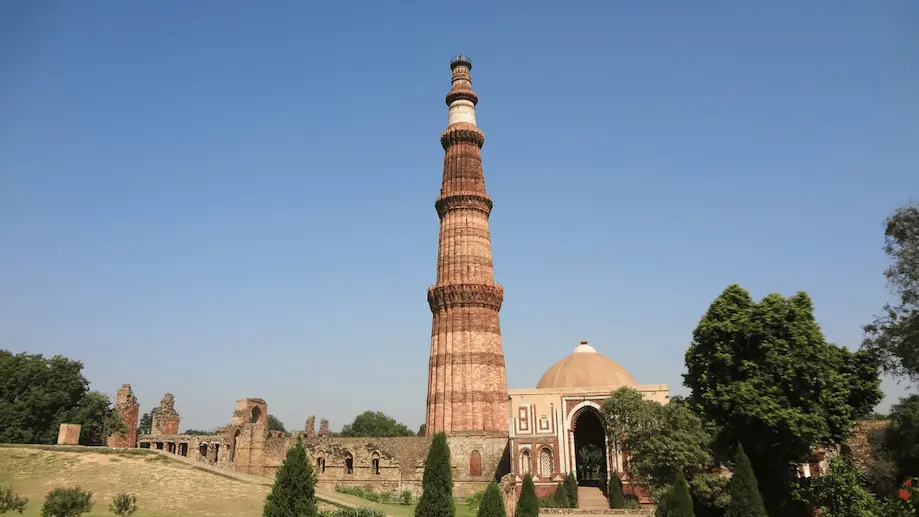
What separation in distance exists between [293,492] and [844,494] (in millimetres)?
A: 16229

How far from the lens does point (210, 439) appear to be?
41625mm

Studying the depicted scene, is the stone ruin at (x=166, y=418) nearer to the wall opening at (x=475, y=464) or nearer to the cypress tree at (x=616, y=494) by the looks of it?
the wall opening at (x=475, y=464)

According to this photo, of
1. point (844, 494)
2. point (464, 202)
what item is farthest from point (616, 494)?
point (464, 202)

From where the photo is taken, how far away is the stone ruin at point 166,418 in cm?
4503

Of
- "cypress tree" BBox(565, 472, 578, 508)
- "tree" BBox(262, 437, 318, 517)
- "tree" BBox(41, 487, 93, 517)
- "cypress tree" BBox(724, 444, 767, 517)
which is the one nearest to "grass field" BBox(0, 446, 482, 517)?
"tree" BBox(41, 487, 93, 517)

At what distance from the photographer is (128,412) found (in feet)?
142

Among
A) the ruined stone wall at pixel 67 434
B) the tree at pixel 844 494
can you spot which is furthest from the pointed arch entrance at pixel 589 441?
the ruined stone wall at pixel 67 434

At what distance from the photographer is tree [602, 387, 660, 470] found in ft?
100

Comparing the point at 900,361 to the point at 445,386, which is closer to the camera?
the point at 900,361

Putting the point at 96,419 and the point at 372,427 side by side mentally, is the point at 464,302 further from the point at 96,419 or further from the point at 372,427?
the point at 372,427

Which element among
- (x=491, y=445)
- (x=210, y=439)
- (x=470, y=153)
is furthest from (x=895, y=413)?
(x=210, y=439)

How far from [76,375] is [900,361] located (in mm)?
45803

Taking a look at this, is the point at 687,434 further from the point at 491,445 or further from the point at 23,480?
the point at 23,480

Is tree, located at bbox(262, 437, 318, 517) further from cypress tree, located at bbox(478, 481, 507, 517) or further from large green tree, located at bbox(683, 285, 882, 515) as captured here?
large green tree, located at bbox(683, 285, 882, 515)
